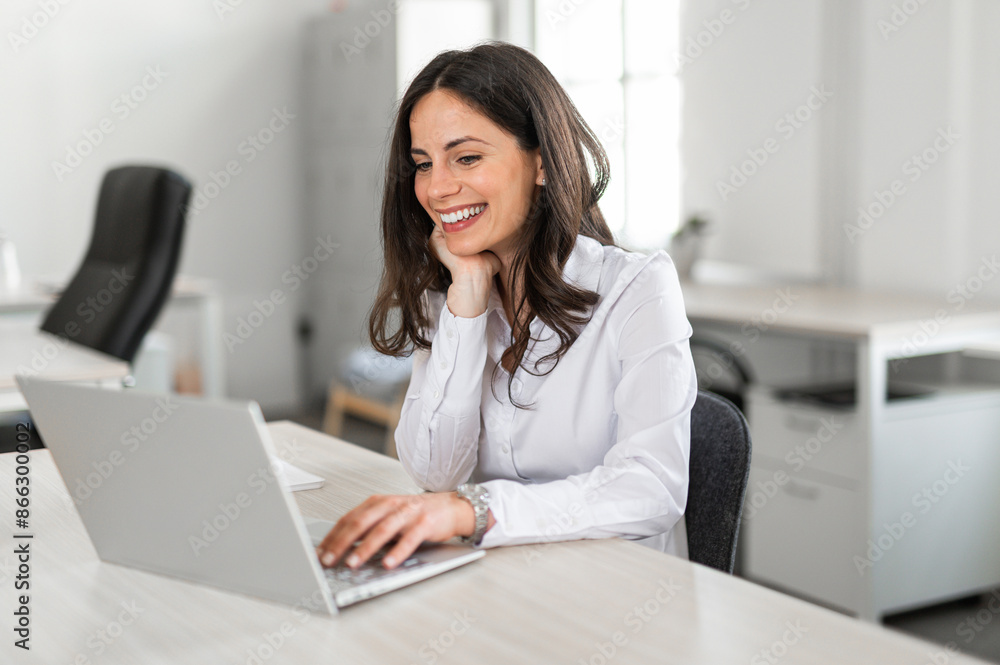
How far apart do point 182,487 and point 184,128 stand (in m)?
4.71

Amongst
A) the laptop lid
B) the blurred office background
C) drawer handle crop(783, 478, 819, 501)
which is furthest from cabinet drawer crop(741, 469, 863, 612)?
the laptop lid

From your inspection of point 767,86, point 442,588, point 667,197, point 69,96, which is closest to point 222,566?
point 442,588

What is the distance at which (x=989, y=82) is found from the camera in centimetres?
268

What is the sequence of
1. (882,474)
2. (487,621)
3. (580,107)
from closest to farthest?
1. (487,621)
2. (882,474)
3. (580,107)

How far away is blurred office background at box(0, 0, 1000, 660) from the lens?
284cm

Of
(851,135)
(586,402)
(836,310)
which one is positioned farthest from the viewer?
(851,135)

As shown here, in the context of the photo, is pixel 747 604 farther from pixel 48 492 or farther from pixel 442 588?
pixel 48 492

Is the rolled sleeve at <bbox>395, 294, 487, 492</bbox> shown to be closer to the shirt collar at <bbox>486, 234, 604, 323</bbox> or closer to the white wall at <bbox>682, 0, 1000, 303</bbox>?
the shirt collar at <bbox>486, 234, 604, 323</bbox>

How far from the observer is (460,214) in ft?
4.57

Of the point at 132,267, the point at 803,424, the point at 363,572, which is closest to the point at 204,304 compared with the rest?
the point at 132,267

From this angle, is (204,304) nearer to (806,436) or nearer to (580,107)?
(580,107)

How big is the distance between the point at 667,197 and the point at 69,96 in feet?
9.88

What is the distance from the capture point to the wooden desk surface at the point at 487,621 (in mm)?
793

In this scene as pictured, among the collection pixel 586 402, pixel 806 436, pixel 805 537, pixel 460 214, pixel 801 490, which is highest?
pixel 460 214
